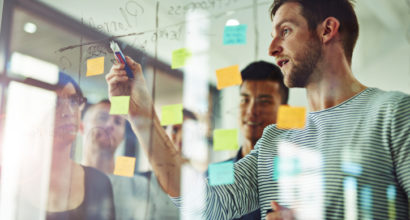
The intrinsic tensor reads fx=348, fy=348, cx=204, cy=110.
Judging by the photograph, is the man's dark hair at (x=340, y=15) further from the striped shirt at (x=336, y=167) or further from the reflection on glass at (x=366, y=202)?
the reflection on glass at (x=366, y=202)

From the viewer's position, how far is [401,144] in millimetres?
900

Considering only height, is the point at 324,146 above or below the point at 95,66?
below

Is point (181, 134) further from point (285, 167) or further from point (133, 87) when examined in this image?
point (285, 167)

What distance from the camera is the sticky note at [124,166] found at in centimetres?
138

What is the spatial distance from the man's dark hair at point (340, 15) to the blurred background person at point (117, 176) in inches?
31.1

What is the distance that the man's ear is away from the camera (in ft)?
3.47

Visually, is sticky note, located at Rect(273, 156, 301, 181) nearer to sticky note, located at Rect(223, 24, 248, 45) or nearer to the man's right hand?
sticky note, located at Rect(223, 24, 248, 45)

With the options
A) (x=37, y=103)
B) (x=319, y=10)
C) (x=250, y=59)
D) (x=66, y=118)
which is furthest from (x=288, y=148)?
(x=37, y=103)

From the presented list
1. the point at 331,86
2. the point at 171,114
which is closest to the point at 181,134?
the point at 171,114

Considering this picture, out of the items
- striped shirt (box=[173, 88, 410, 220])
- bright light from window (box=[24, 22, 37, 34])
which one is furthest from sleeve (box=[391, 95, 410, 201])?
bright light from window (box=[24, 22, 37, 34])

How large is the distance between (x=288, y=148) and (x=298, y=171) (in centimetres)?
8

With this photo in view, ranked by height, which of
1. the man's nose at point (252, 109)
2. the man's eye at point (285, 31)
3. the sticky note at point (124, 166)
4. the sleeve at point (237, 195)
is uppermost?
the man's eye at point (285, 31)

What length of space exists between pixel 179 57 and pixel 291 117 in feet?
1.60

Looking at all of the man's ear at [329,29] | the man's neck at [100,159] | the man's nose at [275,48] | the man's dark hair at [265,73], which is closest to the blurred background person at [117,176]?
the man's neck at [100,159]
